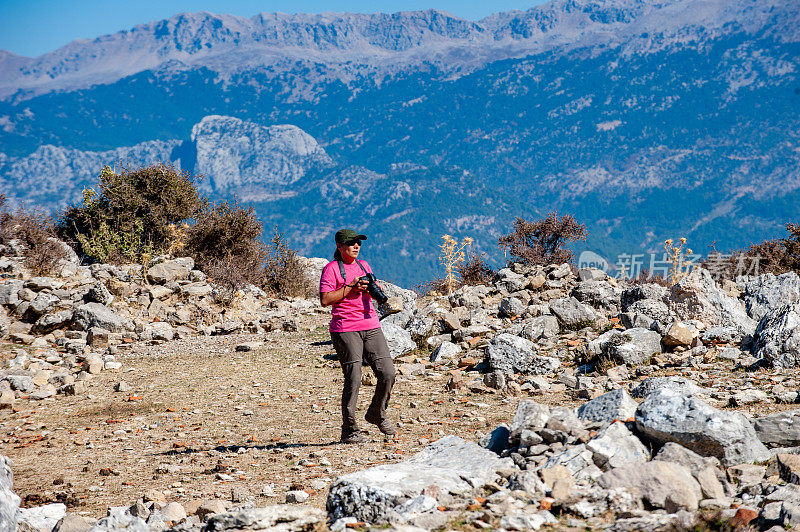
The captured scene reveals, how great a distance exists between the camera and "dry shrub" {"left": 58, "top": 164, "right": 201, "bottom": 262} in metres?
21.8

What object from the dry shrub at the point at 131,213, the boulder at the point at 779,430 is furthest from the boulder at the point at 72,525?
the dry shrub at the point at 131,213

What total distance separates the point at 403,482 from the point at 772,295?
10.1 m

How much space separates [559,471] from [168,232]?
20.4 m

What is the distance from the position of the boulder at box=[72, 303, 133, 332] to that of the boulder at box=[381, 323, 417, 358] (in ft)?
20.9

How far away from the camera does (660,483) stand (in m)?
4.36

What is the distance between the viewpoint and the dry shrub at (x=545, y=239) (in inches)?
876

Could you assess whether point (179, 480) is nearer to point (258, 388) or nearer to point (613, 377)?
point (258, 388)

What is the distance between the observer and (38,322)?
14.9 meters

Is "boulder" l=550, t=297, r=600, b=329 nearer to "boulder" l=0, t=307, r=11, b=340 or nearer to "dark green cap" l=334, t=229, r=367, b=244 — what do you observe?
"dark green cap" l=334, t=229, r=367, b=244

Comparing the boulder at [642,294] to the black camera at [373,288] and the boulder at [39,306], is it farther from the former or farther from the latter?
the boulder at [39,306]

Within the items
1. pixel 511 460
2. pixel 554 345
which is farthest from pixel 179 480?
pixel 554 345

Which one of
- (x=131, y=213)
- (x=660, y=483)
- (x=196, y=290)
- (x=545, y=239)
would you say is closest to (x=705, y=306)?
(x=660, y=483)

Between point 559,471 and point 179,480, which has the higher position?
point 559,471

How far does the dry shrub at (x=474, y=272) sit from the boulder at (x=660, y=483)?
16115 mm
